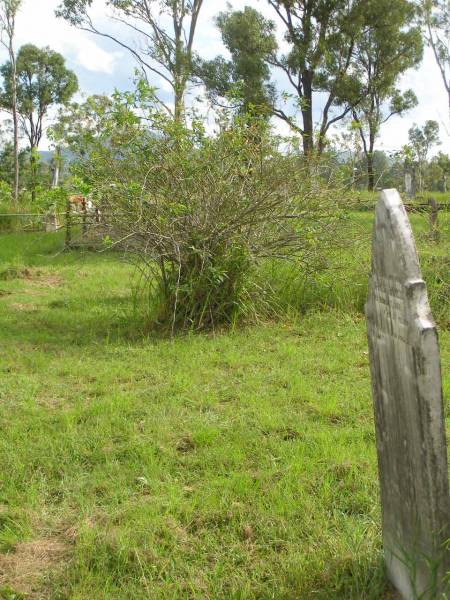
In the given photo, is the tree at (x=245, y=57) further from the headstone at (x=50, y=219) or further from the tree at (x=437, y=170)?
the tree at (x=437, y=170)

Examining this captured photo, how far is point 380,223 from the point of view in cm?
239

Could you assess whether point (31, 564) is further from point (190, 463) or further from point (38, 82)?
point (38, 82)

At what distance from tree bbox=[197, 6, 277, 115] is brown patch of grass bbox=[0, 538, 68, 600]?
2666 centimetres

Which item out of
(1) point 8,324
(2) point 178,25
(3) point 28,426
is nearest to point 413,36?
(2) point 178,25

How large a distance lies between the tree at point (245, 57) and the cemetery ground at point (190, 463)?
2277 centimetres

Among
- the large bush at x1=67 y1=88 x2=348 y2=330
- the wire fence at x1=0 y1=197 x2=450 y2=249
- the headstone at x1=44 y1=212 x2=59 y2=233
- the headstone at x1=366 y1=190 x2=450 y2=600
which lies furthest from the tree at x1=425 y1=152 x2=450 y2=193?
the headstone at x1=366 y1=190 x2=450 y2=600

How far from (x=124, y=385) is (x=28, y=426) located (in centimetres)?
108

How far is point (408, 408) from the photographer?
229cm

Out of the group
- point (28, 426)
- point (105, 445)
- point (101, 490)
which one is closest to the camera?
point (101, 490)

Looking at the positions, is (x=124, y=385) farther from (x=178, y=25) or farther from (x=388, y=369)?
(x=178, y=25)

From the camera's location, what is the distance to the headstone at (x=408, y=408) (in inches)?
86.4

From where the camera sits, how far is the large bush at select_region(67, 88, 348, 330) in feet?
23.4

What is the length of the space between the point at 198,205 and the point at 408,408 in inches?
204

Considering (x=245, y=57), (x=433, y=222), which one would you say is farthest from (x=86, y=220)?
(x=245, y=57)
